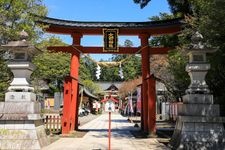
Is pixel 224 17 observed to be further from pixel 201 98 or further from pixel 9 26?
pixel 9 26

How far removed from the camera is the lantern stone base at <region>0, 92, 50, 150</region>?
1396 centimetres

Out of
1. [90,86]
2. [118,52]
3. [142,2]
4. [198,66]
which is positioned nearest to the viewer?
[198,66]

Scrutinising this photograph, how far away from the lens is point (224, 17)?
1222 centimetres

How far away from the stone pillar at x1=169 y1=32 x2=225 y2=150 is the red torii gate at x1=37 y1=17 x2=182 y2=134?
7.04 metres

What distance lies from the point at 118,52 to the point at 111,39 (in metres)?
0.89

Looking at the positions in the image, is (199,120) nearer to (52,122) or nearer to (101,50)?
(101,50)

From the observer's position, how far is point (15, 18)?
16016mm

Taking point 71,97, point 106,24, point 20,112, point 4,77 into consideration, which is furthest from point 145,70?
point 20,112

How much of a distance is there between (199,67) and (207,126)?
2.23m

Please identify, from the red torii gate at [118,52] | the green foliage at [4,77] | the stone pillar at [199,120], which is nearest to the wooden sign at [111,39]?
the red torii gate at [118,52]

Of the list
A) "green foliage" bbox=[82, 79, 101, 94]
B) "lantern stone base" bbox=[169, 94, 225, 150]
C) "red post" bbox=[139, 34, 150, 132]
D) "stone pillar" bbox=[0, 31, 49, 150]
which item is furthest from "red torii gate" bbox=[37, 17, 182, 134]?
"green foliage" bbox=[82, 79, 101, 94]

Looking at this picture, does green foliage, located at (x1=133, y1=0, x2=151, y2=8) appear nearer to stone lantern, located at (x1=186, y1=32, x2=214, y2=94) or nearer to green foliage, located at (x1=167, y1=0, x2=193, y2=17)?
green foliage, located at (x1=167, y1=0, x2=193, y2=17)

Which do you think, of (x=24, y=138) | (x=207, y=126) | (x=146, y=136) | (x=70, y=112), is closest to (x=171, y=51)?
(x=146, y=136)

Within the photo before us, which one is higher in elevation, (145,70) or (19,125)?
(145,70)
